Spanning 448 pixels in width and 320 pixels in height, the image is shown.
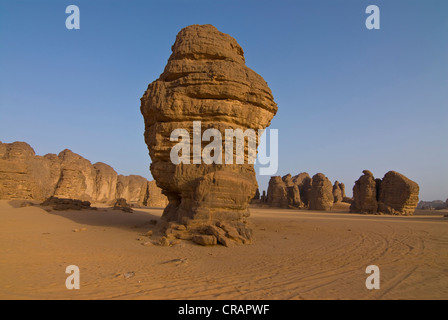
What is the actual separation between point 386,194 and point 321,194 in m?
12.0

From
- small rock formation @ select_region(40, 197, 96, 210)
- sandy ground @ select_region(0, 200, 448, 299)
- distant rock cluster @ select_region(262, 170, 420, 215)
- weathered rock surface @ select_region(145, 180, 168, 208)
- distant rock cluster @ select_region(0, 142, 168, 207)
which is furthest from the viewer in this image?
weathered rock surface @ select_region(145, 180, 168, 208)

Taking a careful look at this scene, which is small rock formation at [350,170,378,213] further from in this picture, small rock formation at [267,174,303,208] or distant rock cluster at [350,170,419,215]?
small rock formation at [267,174,303,208]

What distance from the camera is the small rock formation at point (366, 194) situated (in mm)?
35188

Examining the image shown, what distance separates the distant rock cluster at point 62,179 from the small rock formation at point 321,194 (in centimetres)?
2851

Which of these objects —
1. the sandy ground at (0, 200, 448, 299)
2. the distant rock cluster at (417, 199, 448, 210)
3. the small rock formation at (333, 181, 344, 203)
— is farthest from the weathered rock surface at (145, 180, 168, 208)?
the distant rock cluster at (417, 199, 448, 210)

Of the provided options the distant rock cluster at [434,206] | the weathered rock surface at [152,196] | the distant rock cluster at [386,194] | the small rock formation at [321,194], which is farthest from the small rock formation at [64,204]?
the distant rock cluster at [434,206]

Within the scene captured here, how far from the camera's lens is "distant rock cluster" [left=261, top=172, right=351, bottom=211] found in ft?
148

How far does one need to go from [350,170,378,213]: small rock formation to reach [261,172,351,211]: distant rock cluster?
7.55m

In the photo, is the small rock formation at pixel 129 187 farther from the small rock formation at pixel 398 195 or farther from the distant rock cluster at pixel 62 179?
the small rock formation at pixel 398 195

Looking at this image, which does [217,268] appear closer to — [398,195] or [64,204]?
[64,204]

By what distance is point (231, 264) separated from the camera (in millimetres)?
6785

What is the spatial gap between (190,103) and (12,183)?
20631mm

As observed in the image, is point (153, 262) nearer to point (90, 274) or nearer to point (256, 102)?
point (90, 274)
